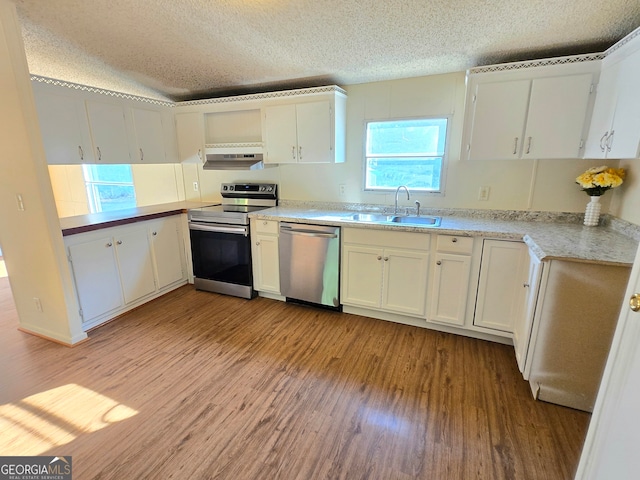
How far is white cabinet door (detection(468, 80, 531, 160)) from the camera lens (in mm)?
2307

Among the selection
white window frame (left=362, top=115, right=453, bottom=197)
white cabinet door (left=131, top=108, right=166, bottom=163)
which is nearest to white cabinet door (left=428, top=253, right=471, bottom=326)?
white window frame (left=362, top=115, right=453, bottom=197)

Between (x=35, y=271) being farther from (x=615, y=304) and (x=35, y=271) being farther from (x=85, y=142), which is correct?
(x=615, y=304)

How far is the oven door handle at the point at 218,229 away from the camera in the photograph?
319 cm

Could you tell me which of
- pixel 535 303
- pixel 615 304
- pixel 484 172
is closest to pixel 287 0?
pixel 484 172

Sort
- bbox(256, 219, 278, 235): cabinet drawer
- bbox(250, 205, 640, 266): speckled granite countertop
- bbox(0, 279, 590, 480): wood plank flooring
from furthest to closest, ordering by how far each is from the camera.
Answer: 1. bbox(256, 219, 278, 235): cabinet drawer
2. bbox(250, 205, 640, 266): speckled granite countertop
3. bbox(0, 279, 590, 480): wood plank flooring

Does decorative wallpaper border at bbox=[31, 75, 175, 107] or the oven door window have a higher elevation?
decorative wallpaper border at bbox=[31, 75, 175, 107]

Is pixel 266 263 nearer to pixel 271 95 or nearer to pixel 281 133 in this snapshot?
pixel 281 133

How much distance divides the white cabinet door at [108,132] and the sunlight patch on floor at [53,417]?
209cm

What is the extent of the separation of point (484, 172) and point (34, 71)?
438 cm

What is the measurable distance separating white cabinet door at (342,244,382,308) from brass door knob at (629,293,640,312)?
6.11 ft

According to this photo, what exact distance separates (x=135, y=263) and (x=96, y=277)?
40 cm

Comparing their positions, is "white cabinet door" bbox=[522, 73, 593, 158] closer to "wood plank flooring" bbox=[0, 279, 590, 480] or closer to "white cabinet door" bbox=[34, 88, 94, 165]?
"wood plank flooring" bbox=[0, 279, 590, 480]

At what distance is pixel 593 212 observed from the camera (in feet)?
7.88

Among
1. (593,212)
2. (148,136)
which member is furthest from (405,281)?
(148,136)
